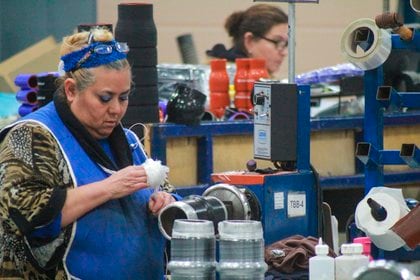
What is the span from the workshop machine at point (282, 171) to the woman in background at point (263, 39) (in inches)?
102

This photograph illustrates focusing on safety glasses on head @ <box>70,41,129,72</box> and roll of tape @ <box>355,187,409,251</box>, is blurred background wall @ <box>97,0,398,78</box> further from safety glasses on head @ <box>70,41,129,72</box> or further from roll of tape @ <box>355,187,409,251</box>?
safety glasses on head @ <box>70,41,129,72</box>

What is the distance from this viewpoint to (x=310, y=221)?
13.8 feet

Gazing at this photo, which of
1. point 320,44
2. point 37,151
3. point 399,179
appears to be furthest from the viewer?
point 320,44

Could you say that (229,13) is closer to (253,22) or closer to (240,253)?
(253,22)

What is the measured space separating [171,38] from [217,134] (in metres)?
3.68

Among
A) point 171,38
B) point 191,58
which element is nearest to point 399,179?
point 191,58

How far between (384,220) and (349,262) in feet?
2.56

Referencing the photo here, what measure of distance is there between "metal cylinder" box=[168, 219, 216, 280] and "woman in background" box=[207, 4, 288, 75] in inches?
146

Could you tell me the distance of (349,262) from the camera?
10.4ft

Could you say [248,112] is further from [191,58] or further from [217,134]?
[191,58]

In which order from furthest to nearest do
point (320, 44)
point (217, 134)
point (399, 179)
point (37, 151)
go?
point (320, 44) → point (399, 179) → point (217, 134) → point (37, 151)

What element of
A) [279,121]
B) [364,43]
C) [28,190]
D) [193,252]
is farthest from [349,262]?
[364,43]

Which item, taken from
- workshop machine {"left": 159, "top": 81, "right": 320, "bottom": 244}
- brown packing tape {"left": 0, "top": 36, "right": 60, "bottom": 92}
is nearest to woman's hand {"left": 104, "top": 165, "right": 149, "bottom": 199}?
workshop machine {"left": 159, "top": 81, "right": 320, "bottom": 244}

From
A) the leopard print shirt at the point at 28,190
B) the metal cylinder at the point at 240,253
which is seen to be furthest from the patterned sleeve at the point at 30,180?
the metal cylinder at the point at 240,253
